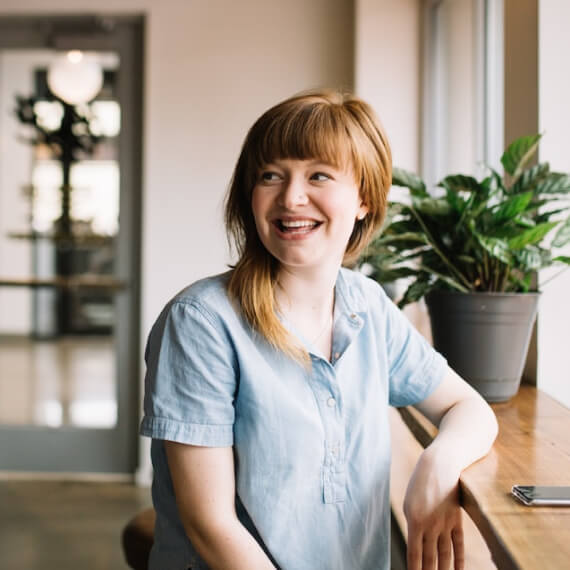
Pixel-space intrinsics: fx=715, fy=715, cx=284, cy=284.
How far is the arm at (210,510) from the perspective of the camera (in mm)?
1038

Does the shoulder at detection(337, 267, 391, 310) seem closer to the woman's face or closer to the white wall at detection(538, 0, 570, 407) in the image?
the woman's face

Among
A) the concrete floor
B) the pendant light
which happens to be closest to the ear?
the concrete floor

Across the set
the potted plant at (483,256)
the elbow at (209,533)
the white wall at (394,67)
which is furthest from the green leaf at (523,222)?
the white wall at (394,67)

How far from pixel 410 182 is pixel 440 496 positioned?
70cm

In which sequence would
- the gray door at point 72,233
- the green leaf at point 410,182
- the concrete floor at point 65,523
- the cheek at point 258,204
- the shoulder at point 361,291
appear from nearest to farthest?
the cheek at point 258,204 < the shoulder at point 361,291 < the green leaf at point 410,182 < the concrete floor at point 65,523 < the gray door at point 72,233

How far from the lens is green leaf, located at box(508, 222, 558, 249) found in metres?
1.36

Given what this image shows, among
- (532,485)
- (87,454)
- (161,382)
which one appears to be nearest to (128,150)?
(87,454)

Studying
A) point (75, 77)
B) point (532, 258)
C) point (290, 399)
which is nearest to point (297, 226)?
point (290, 399)

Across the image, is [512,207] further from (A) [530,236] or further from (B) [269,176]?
(B) [269,176]

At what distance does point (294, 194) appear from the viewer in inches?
43.4

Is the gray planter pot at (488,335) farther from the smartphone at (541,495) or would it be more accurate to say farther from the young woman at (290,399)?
the smartphone at (541,495)

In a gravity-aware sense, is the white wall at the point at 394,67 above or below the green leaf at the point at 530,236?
above

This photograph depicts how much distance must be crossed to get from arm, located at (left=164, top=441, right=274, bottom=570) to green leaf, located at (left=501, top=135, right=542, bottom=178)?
2.73 ft

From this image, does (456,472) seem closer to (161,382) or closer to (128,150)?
(161,382)
